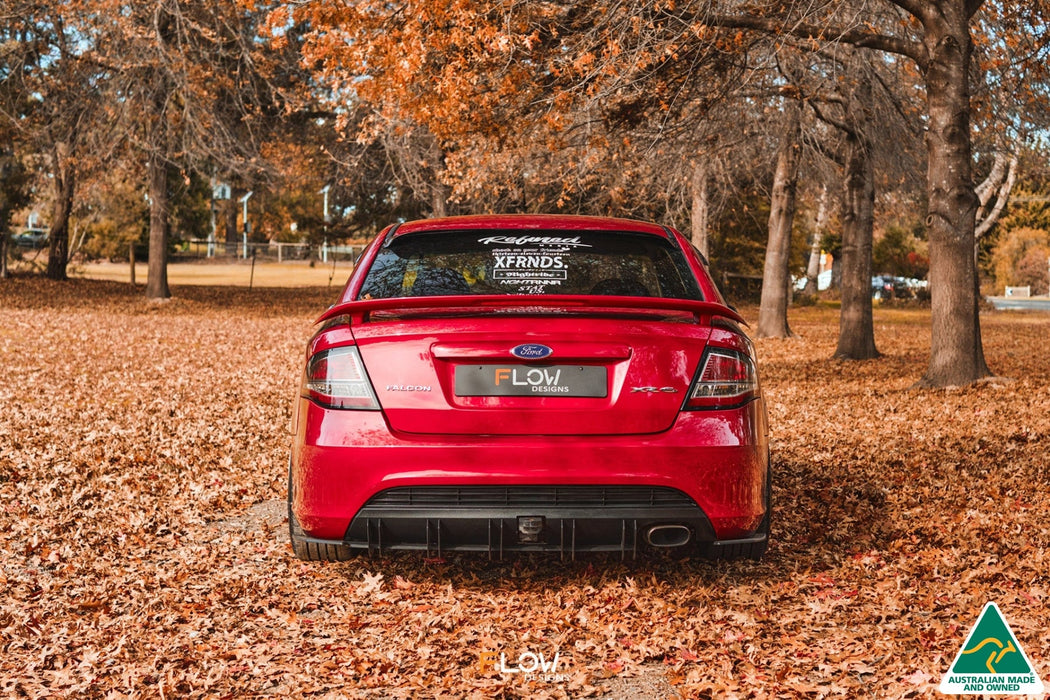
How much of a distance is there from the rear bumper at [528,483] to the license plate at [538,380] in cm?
18

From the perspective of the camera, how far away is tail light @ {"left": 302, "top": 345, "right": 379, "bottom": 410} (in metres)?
4.30

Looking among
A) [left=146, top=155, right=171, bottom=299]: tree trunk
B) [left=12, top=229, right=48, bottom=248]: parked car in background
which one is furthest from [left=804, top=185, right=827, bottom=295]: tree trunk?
[left=12, top=229, right=48, bottom=248]: parked car in background

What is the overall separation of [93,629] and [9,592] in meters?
0.74

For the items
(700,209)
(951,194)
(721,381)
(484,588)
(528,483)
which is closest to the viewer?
(528,483)

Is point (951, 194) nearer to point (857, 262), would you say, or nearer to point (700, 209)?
point (857, 262)

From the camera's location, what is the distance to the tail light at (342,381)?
4.30 meters

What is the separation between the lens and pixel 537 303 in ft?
14.4

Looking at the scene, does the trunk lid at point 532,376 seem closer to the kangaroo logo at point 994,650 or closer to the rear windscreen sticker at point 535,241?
the rear windscreen sticker at point 535,241

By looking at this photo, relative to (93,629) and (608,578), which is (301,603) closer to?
(93,629)

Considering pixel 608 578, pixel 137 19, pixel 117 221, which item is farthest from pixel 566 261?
pixel 117 221

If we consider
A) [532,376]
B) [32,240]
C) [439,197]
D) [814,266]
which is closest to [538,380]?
[532,376]

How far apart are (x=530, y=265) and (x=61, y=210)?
2820 centimetres

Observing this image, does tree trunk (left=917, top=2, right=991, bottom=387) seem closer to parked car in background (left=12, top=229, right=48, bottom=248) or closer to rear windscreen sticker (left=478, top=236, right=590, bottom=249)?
rear windscreen sticker (left=478, top=236, right=590, bottom=249)

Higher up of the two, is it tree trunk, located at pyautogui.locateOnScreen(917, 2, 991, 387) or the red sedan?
tree trunk, located at pyautogui.locateOnScreen(917, 2, 991, 387)
